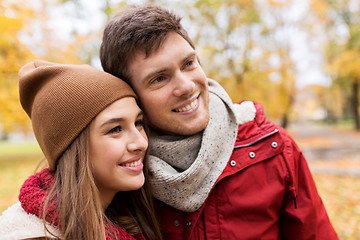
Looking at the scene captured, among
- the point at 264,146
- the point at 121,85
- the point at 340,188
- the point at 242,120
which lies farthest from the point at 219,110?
the point at 340,188

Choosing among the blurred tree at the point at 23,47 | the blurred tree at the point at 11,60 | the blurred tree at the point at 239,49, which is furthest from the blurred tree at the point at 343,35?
the blurred tree at the point at 11,60

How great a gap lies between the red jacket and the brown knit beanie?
87cm

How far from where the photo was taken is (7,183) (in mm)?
9688

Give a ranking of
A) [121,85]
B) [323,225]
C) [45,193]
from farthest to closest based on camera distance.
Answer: [323,225]
[121,85]
[45,193]

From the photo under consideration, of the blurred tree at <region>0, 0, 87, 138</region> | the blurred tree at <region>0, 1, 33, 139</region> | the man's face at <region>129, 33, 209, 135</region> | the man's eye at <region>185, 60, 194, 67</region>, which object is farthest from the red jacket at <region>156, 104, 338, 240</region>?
the blurred tree at <region>0, 0, 87, 138</region>

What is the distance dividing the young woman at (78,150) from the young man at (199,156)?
0.55 feet

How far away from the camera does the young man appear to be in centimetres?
192

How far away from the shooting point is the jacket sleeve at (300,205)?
200cm

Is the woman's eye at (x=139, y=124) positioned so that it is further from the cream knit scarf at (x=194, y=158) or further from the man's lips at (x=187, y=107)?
the man's lips at (x=187, y=107)

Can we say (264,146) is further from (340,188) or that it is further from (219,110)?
(340,188)

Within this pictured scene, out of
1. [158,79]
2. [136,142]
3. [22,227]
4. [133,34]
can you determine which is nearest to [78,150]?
[136,142]

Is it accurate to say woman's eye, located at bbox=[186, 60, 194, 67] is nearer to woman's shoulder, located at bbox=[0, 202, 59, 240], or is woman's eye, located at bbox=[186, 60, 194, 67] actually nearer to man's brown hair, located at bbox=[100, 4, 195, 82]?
man's brown hair, located at bbox=[100, 4, 195, 82]

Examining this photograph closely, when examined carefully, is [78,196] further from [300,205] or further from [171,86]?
[300,205]

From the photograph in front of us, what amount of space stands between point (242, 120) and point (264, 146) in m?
0.27
